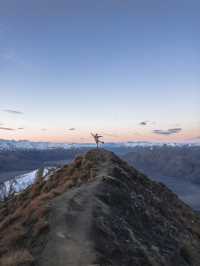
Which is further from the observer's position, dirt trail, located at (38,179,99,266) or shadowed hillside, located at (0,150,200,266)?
shadowed hillside, located at (0,150,200,266)

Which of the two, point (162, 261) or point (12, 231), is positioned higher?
point (12, 231)

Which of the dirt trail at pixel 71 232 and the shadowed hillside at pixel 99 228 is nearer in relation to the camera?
the dirt trail at pixel 71 232

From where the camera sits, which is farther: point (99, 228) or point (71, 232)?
point (99, 228)

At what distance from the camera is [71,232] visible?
72.8 ft

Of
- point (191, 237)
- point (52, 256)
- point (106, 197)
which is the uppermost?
point (106, 197)

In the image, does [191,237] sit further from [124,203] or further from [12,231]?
[12,231]

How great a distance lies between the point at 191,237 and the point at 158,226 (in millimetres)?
4728

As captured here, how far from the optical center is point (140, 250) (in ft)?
74.4

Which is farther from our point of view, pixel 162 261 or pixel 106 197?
pixel 106 197

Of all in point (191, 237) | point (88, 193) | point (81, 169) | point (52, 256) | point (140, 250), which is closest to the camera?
point (52, 256)

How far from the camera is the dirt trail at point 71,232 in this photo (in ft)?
62.1

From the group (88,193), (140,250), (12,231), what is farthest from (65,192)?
(140,250)

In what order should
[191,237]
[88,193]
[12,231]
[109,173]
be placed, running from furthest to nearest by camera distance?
[109,173] < [191,237] < [88,193] < [12,231]

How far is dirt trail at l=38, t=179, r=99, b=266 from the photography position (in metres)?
18.9
